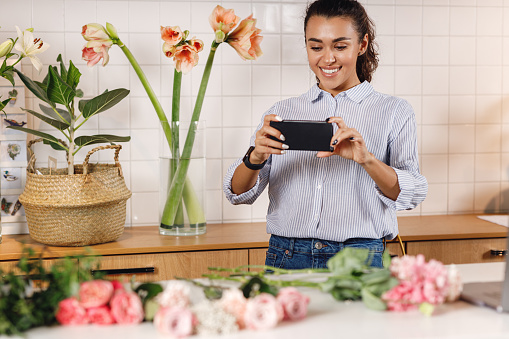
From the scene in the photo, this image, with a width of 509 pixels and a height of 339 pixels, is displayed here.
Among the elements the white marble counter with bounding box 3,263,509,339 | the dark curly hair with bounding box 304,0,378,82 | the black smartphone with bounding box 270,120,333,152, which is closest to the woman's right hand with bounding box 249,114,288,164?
the black smartphone with bounding box 270,120,333,152

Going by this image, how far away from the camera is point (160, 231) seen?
268 cm

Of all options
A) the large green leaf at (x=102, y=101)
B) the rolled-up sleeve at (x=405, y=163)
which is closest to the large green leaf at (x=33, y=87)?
the large green leaf at (x=102, y=101)

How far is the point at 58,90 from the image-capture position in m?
2.42

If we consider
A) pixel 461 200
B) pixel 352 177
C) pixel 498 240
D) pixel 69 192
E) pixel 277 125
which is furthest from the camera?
pixel 461 200

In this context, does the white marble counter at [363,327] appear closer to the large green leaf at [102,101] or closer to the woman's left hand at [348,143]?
the woman's left hand at [348,143]

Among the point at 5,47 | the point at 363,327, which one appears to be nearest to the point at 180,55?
the point at 5,47

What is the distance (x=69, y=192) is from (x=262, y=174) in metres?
0.78

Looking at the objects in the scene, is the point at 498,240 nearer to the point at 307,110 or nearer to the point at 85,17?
the point at 307,110

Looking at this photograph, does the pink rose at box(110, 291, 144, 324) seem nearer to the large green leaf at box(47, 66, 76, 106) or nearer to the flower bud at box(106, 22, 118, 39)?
Result: the large green leaf at box(47, 66, 76, 106)

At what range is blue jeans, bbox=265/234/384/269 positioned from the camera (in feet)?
6.45

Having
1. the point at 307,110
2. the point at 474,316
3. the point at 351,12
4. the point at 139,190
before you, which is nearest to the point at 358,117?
the point at 307,110

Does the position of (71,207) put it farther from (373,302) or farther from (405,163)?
(373,302)

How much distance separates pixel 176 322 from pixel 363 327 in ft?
1.06

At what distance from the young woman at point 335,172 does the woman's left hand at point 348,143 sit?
146 millimetres
